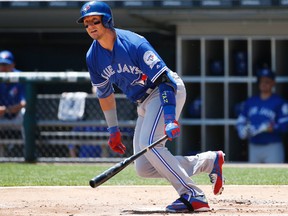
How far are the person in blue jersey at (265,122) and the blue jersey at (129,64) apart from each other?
5.08 meters

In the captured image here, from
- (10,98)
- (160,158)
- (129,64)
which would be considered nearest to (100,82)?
(129,64)

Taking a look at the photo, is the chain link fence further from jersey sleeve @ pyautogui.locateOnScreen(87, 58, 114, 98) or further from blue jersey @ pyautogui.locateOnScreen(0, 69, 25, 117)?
jersey sleeve @ pyautogui.locateOnScreen(87, 58, 114, 98)

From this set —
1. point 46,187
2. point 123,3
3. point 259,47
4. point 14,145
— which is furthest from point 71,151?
point 46,187

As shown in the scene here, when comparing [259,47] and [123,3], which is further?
[259,47]

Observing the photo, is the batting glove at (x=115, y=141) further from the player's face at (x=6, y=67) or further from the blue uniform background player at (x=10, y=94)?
the player's face at (x=6, y=67)

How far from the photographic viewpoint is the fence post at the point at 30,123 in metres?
11.1

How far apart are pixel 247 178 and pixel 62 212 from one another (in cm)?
297

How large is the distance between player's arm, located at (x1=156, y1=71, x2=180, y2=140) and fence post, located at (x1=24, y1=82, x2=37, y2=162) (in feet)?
18.2

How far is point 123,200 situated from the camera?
6699 mm

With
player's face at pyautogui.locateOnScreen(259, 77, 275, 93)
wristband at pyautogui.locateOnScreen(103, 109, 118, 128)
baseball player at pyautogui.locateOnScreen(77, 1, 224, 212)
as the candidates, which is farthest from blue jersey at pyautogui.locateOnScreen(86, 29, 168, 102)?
player's face at pyautogui.locateOnScreen(259, 77, 275, 93)

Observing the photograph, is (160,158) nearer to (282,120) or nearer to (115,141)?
(115,141)

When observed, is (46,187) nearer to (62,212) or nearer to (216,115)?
(62,212)

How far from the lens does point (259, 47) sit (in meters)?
12.3

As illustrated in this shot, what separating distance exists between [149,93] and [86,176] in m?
2.89
